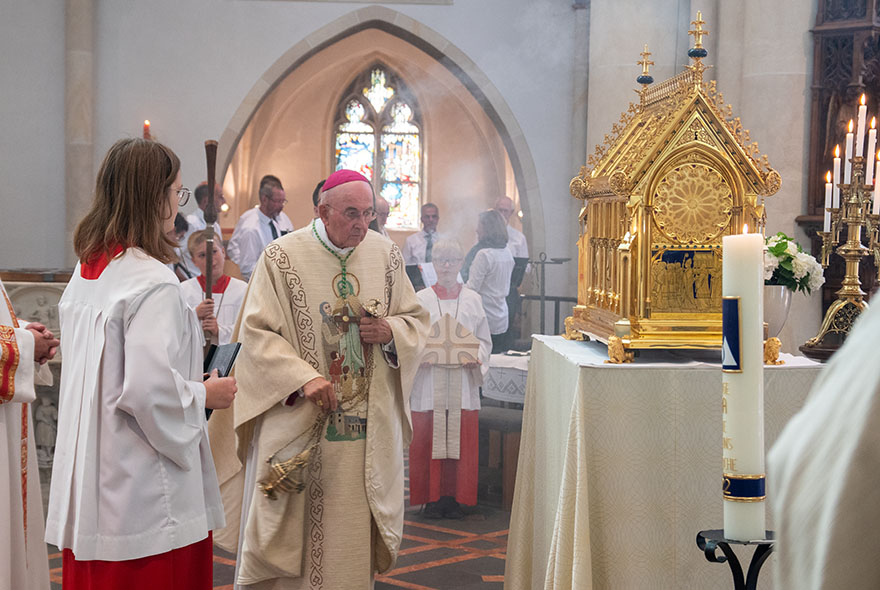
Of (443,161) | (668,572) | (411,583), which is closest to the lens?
(668,572)

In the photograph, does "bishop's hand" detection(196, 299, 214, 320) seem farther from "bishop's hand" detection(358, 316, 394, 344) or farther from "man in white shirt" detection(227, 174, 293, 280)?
"man in white shirt" detection(227, 174, 293, 280)

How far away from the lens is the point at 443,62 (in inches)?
462

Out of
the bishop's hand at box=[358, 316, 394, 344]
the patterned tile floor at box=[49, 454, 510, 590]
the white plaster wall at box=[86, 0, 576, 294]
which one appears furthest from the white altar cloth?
the white plaster wall at box=[86, 0, 576, 294]

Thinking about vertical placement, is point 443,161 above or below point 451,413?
above

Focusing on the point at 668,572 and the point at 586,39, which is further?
the point at 586,39

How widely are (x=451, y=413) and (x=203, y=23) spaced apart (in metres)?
6.84

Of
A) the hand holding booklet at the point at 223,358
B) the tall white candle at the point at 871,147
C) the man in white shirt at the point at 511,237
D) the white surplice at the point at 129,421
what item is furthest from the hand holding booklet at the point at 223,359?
the man in white shirt at the point at 511,237

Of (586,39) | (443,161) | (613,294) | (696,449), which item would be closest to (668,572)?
(696,449)

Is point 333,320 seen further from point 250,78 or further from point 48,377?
point 250,78

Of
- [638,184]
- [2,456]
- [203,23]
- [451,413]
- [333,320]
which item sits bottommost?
[451,413]

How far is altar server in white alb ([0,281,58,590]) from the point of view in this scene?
8.87ft

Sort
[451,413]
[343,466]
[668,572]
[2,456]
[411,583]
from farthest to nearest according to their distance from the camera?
[451,413], [411,583], [343,466], [2,456], [668,572]

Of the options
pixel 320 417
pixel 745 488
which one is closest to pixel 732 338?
pixel 745 488

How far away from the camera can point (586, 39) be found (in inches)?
439
